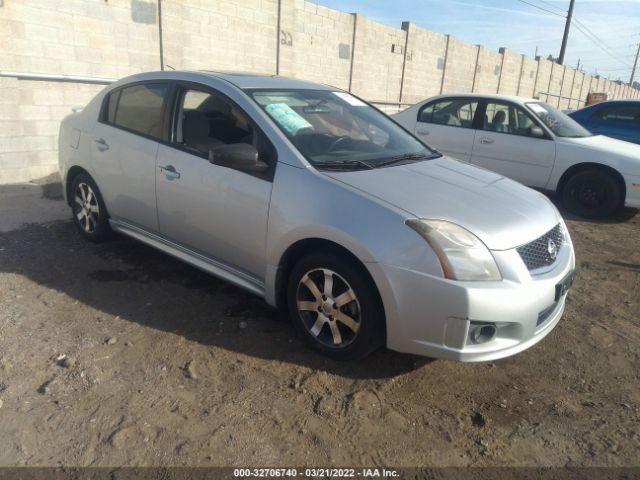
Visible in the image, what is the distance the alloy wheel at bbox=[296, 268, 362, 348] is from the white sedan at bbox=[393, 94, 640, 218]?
17.3ft

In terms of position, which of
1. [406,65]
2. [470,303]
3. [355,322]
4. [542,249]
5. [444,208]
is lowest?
[355,322]

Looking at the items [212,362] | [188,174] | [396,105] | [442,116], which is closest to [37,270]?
[188,174]

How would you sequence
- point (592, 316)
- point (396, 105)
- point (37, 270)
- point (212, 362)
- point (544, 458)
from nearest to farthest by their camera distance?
point (544, 458), point (212, 362), point (592, 316), point (37, 270), point (396, 105)

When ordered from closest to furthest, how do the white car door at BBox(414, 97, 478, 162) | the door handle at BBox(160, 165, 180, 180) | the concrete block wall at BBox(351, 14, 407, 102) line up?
1. the door handle at BBox(160, 165, 180, 180)
2. the white car door at BBox(414, 97, 478, 162)
3. the concrete block wall at BBox(351, 14, 407, 102)

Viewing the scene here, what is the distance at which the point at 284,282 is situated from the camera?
3.28 m

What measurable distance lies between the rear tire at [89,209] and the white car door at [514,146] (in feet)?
17.8

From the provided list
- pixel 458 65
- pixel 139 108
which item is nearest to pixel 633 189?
pixel 139 108

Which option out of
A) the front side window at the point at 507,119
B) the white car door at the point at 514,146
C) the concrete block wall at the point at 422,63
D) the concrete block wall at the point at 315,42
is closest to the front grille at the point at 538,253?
the white car door at the point at 514,146

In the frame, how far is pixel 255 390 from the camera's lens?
2.85 metres

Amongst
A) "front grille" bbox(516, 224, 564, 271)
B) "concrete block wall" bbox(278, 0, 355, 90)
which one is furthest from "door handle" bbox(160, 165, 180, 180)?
"concrete block wall" bbox(278, 0, 355, 90)

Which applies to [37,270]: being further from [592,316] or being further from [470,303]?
[592,316]

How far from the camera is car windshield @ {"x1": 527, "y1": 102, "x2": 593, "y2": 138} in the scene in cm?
720

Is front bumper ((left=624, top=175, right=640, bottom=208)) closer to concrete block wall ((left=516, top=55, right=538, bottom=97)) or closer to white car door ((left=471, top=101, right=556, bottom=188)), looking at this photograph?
white car door ((left=471, top=101, right=556, bottom=188))

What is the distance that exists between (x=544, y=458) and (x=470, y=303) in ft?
2.68
